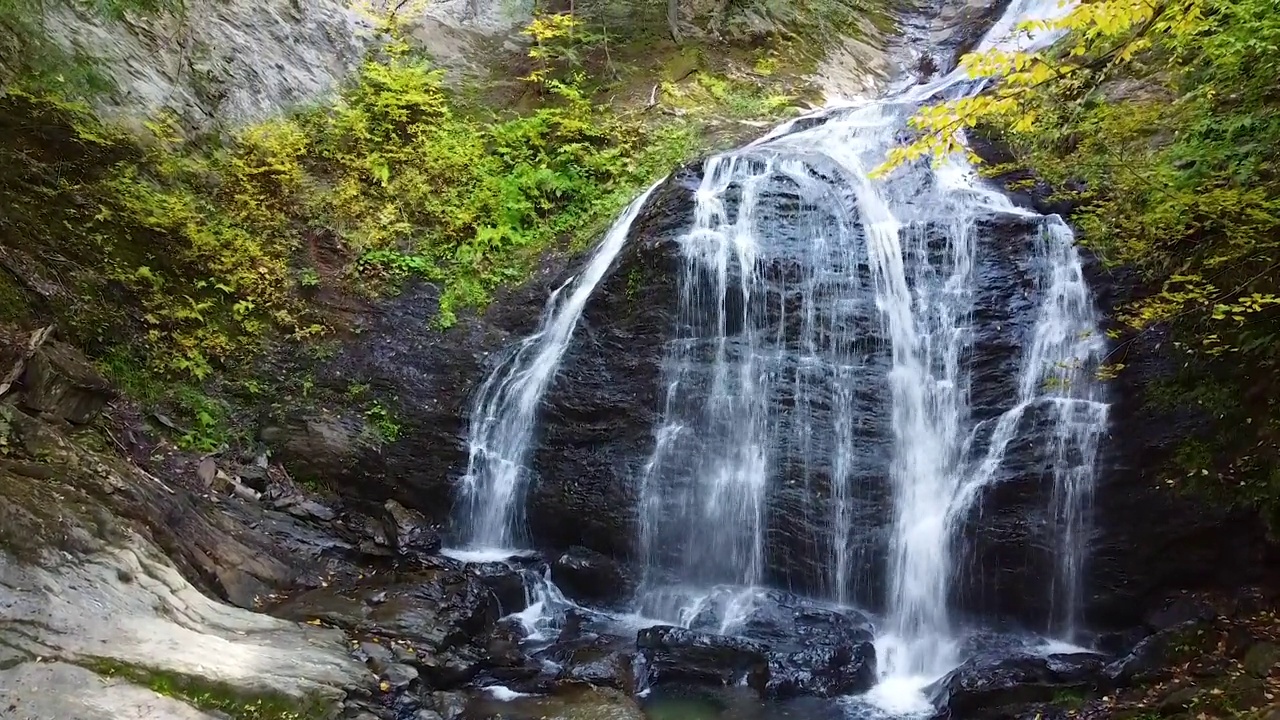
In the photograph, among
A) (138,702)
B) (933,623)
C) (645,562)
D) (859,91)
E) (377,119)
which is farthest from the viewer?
(859,91)

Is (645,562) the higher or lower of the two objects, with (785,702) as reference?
higher

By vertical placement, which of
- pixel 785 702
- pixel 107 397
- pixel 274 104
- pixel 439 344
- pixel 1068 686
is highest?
pixel 274 104

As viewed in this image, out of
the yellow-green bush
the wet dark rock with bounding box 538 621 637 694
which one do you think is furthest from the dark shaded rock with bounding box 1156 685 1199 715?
the yellow-green bush

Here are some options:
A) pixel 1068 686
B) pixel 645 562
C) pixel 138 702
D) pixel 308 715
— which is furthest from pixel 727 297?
pixel 138 702

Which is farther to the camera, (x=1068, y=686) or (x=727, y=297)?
(x=727, y=297)

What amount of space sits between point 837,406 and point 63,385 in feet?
26.2

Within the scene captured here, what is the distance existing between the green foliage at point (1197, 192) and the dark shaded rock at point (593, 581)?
5632 millimetres

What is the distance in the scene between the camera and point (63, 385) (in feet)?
23.9

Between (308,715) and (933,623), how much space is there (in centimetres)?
597

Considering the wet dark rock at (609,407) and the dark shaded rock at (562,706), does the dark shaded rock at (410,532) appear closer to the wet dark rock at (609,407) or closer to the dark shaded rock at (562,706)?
the wet dark rock at (609,407)

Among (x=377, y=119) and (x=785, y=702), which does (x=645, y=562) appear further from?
(x=377, y=119)

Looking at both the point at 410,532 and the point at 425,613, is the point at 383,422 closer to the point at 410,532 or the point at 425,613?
the point at 410,532

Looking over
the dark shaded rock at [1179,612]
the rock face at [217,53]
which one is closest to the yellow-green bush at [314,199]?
the rock face at [217,53]

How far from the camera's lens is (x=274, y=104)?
1153cm
